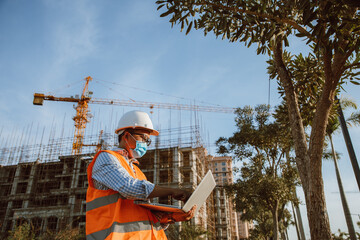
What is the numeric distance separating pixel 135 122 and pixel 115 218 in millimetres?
935

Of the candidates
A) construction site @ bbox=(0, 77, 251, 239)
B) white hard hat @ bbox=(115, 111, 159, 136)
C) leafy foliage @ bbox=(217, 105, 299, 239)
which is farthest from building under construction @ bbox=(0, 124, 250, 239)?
white hard hat @ bbox=(115, 111, 159, 136)

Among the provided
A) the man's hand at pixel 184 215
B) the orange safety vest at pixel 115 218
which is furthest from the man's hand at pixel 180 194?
the orange safety vest at pixel 115 218

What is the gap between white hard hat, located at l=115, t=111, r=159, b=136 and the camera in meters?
2.58

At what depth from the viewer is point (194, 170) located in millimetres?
42406

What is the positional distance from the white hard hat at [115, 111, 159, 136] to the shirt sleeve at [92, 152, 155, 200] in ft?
1.80

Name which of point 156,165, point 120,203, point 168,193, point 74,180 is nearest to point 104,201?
point 120,203

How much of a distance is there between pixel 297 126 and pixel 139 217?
13.0 feet

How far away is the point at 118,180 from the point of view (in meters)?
1.93

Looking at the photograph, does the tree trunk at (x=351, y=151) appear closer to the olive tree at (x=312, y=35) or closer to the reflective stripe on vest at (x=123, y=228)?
the olive tree at (x=312, y=35)

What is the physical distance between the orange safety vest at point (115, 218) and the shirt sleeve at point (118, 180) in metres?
0.12

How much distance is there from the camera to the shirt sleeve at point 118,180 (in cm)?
190

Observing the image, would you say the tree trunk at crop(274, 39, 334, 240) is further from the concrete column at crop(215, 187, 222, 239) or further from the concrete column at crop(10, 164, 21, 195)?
the concrete column at crop(10, 164, 21, 195)

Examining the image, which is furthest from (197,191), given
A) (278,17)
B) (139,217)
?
(278,17)

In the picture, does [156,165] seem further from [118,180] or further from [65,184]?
[118,180]
